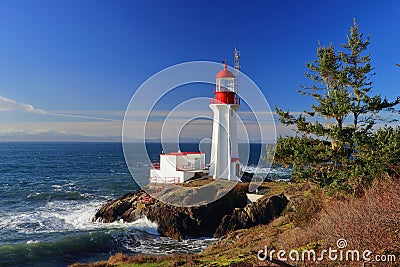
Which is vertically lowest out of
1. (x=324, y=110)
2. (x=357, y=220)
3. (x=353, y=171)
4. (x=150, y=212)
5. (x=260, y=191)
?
(x=150, y=212)

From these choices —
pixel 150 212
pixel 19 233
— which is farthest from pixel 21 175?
pixel 150 212

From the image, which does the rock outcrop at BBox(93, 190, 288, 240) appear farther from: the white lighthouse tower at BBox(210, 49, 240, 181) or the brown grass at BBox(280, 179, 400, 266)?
the brown grass at BBox(280, 179, 400, 266)

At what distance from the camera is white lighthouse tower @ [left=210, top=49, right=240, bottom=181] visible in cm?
2364

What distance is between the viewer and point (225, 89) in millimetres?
23984

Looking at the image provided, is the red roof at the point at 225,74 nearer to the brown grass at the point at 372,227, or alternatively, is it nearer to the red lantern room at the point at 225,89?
the red lantern room at the point at 225,89

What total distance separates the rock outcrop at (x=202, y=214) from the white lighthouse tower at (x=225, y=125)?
2.54 meters

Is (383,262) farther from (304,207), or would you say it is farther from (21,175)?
(21,175)

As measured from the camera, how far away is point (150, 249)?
1587 centimetres

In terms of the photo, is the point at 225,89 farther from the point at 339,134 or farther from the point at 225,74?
the point at 339,134

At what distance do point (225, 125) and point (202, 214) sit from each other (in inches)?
295

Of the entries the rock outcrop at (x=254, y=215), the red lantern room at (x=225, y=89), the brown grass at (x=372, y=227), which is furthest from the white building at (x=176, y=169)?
the brown grass at (x=372, y=227)

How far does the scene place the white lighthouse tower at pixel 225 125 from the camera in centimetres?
2364

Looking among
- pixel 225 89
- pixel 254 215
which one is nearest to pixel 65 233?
pixel 254 215

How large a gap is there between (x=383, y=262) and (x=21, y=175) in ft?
165
